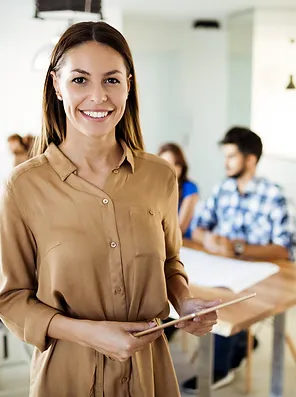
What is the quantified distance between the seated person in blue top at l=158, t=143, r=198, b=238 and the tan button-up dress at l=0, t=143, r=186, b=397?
2026mm

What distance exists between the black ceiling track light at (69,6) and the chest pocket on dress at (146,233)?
168 centimetres

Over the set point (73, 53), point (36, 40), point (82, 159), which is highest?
point (36, 40)

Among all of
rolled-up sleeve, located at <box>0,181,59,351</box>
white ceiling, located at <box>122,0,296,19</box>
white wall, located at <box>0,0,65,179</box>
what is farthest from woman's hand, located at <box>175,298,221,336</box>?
white ceiling, located at <box>122,0,296,19</box>

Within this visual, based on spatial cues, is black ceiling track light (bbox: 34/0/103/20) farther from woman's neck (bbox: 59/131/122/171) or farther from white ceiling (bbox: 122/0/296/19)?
white ceiling (bbox: 122/0/296/19)

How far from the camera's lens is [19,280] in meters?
0.97

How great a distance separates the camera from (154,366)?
107 centimetres

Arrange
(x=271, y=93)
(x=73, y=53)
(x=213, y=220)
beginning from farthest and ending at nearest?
(x=271, y=93) → (x=213, y=220) → (x=73, y=53)

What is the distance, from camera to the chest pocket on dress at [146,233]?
0.98 m

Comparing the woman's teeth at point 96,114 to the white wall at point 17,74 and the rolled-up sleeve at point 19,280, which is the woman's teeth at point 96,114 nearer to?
the rolled-up sleeve at point 19,280

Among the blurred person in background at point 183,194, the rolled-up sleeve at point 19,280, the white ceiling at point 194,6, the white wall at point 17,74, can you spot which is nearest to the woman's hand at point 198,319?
the rolled-up sleeve at point 19,280

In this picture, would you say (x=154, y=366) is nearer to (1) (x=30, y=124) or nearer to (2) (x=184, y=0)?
(1) (x=30, y=124)

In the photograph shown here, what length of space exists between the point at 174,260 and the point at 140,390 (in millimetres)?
264

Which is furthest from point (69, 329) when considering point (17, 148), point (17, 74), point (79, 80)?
point (17, 74)

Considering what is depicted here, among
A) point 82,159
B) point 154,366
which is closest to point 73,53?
point 82,159
